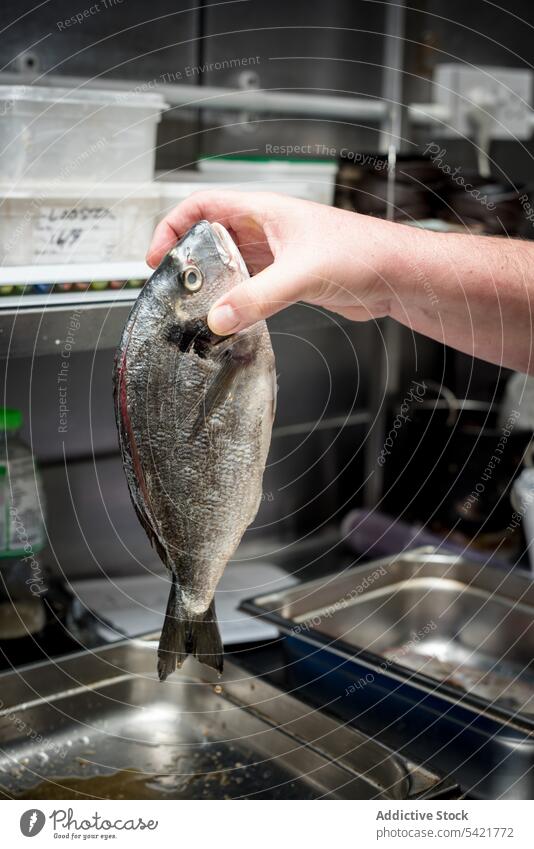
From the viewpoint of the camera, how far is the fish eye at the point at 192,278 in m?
0.75

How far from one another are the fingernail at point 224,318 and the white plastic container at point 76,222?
58 centimetres

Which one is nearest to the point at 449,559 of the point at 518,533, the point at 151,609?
the point at 518,533

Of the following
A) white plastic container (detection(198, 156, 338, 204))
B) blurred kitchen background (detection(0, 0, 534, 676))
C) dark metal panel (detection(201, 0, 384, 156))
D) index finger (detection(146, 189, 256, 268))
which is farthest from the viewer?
dark metal panel (detection(201, 0, 384, 156))

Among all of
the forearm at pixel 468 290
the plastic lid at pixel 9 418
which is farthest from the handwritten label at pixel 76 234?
the forearm at pixel 468 290

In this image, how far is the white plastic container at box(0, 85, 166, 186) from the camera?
125 centimetres

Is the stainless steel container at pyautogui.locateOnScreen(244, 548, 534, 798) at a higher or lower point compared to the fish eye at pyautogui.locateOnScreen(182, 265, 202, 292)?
lower

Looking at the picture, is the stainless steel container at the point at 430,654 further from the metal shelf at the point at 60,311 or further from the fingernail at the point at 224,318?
the fingernail at the point at 224,318

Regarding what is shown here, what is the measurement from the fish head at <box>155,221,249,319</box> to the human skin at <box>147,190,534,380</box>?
0.08 ft

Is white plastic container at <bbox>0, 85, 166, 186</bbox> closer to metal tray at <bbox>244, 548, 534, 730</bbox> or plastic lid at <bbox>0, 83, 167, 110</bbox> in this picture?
plastic lid at <bbox>0, 83, 167, 110</bbox>

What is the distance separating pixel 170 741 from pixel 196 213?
0.69 m

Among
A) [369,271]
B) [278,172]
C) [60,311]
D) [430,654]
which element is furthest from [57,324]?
[430,654]

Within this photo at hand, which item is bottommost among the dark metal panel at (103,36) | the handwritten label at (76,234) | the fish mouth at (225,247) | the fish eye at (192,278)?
the fish eye at (192,278)

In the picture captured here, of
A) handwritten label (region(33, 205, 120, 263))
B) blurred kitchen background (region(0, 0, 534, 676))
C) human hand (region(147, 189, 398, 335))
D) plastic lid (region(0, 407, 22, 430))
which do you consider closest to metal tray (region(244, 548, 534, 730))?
blurred kitchen background (region(0, 0, 534, 676))

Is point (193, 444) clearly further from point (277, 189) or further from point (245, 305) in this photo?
point (277, 189)
